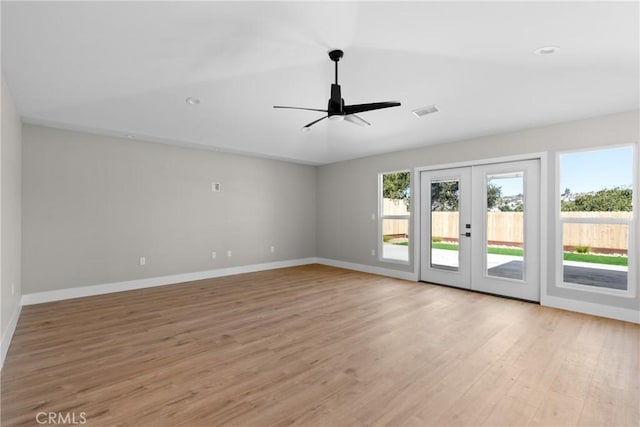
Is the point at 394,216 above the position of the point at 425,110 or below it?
below

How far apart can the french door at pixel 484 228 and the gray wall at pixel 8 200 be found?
5.76 meters

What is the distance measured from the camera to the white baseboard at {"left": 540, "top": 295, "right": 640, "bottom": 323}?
3760 mm

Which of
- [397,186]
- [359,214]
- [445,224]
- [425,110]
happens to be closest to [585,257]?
[445,224]

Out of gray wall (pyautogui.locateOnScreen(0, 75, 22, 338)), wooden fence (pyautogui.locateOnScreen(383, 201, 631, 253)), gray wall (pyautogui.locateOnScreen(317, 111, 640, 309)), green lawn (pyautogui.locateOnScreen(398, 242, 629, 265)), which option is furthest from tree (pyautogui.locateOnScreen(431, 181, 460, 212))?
gray wall (pyautogui.locateOnScreen(0, 75, 22, 338))

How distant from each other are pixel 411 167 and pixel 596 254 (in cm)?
308

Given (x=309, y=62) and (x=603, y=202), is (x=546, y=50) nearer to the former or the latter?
(x=309, y=62)

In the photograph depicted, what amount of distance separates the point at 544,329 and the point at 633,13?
3.01 metres

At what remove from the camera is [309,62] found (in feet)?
10.2

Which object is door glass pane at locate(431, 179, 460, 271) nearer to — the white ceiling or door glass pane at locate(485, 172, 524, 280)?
door glass pane at locate(485, 172, 524, 280)

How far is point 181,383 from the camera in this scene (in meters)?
2.35

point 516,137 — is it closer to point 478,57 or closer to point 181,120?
point 478,57

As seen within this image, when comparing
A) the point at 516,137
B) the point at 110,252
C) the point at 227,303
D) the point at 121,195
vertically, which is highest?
the point at 516,137

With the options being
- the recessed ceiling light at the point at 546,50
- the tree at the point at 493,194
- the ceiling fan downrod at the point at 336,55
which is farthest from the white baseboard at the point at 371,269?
the ceiling fan downrod at the point at 336,55

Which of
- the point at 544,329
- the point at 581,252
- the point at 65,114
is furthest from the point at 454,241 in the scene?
the point at 65,114
